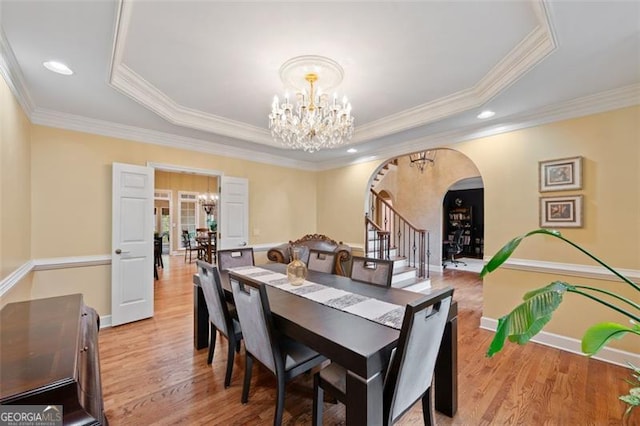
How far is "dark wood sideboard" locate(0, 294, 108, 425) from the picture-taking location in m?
0.84

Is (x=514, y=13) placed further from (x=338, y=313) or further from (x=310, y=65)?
(x=338, y=313)

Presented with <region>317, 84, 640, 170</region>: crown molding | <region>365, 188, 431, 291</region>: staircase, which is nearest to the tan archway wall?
<region>365, 188, 431, 291</region>: staircase

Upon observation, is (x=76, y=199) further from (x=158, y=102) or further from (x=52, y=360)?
(x=52, y=360)

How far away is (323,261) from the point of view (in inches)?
131

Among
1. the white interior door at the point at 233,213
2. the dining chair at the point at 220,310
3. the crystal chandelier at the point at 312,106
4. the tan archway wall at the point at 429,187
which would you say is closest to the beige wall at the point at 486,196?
the white interior door at the point at 233,213

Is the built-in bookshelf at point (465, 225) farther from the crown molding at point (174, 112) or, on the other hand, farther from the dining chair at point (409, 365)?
the dining chair at point (409, 365)

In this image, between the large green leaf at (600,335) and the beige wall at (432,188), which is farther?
the beige wall at (432,188)

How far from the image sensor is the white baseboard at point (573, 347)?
2.53 meters

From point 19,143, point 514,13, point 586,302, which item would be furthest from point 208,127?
point 586,302

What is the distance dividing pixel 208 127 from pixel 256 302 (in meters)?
2.79

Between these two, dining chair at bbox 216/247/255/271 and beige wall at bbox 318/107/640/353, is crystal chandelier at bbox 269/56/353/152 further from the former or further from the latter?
beige wall at bbox 318/107/640/353

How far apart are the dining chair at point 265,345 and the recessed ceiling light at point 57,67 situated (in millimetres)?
2286

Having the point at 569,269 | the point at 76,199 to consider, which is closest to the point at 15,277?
the point at 76,199

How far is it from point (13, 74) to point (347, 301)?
330cm
